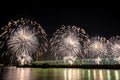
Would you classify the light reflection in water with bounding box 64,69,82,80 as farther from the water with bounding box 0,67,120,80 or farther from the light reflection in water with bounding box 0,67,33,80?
the light reflection in water with bounding box 0,67,33,80

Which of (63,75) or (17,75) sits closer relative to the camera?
(63,75)

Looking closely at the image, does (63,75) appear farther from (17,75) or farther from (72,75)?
(17,75)

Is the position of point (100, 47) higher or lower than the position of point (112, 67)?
higher

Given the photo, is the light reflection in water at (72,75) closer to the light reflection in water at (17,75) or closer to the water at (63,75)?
the water at (63,75)

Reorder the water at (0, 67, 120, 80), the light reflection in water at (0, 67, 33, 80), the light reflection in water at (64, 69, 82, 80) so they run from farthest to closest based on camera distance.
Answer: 1. the light reflection in water at (0, 67, 33, 80)
2. the water at (0, 67, 120, 80)
3. the light reflection in water at (64, 69, 82, 80)

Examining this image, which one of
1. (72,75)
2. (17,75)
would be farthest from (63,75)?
(17,75)

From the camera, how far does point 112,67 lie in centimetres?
7838

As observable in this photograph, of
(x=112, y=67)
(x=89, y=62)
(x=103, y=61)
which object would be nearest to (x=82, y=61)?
(x=89, y=62)

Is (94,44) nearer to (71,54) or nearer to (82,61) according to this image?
(71,54)

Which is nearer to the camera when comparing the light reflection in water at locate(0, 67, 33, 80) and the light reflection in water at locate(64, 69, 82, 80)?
the light reflection in water at locate(64, 69, 82, 80)

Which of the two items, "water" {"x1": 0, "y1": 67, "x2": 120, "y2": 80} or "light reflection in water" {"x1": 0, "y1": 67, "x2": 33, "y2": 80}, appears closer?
"water" {"x1": 0, "y1": 67, "x2": 120, "y2": 80}

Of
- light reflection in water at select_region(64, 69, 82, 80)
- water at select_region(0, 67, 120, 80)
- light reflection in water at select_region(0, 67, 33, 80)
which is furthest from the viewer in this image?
light reflection in water at select_region(0, 67, 33, 80)

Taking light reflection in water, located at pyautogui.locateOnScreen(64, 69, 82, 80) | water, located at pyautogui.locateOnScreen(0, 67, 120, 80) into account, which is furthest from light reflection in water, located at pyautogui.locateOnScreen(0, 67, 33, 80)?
light reflection in water, located at pyautogui.locateOnScreen(64, 69, 82, 80)

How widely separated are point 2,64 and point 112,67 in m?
113
